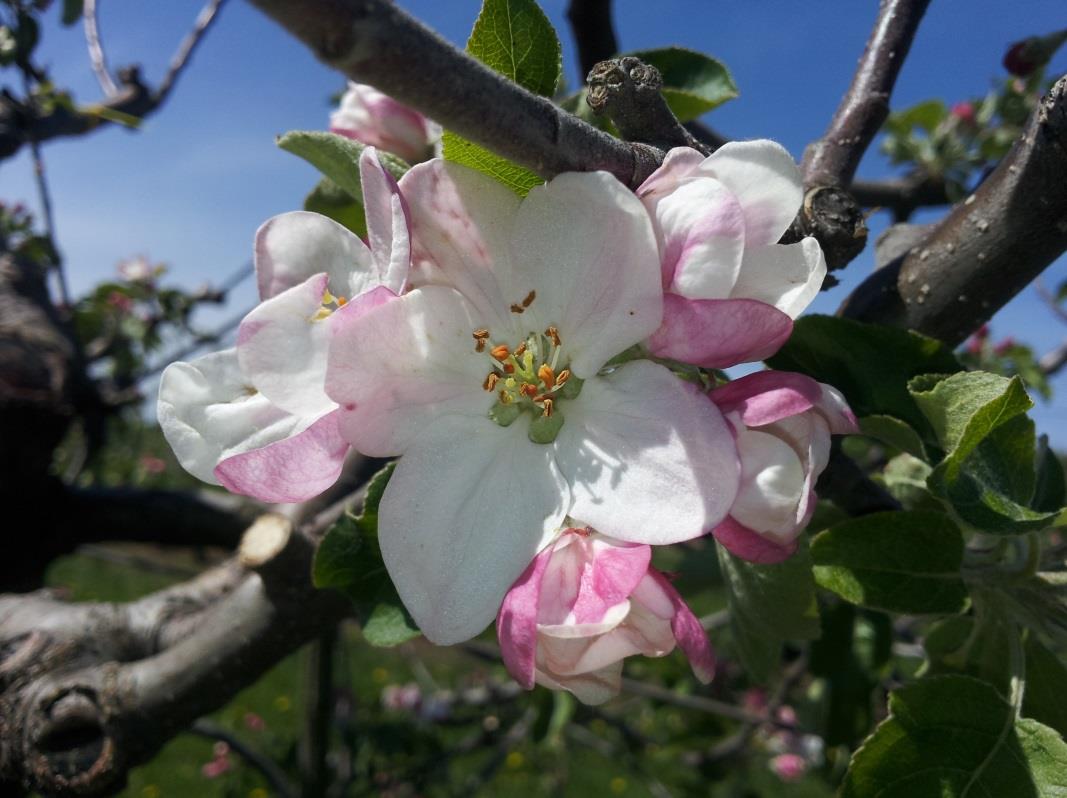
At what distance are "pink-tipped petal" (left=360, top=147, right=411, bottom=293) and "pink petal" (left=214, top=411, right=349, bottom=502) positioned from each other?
143mm

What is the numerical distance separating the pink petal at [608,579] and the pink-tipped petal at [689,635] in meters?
0.03

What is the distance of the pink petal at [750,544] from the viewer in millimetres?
667

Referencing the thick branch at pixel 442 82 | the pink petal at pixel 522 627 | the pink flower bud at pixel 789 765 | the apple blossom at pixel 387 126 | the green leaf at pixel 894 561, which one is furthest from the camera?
the pink flower bud at pixel 789 765

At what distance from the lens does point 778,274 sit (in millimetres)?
702

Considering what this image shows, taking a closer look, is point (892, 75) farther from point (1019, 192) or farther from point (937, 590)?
point (937, 590)

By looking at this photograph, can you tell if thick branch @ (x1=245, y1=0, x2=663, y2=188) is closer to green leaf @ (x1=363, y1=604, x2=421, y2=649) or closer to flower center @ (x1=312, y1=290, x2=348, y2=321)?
flower center @ (x1=312, y1=290, x2=348, y2=321)

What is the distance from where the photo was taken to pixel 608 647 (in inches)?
25.5

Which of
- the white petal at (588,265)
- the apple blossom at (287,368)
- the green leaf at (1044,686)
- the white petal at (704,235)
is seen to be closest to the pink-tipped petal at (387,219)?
the apple blossom at (287,368)

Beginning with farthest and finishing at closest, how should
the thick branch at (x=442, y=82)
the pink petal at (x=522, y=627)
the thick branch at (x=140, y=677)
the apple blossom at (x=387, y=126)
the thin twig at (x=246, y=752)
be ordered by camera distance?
the thin twig at (x=246, y=752) → the thick branch at (x=140, y=677) → the apple blossom at (x=387, y=126) → the pink petal at (x=522, y=627) → the thick branch at (x=442, y=82)

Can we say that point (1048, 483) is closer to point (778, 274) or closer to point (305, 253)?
point (778, 274)

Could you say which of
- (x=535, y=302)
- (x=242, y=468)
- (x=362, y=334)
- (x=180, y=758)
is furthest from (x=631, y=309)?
(x=180, y=758)

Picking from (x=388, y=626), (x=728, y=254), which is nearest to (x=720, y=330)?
(x=728, y=254)

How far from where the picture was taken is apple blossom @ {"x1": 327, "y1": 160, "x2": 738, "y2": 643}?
0.64 meters

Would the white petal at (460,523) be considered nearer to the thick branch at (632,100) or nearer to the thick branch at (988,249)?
the thick branch at (632,100)
